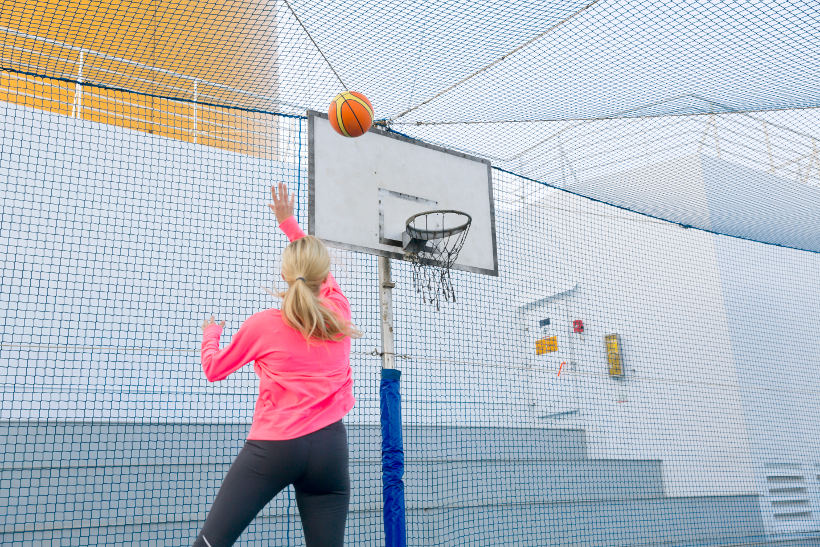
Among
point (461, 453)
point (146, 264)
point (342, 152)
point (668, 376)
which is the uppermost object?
point (342, 152)

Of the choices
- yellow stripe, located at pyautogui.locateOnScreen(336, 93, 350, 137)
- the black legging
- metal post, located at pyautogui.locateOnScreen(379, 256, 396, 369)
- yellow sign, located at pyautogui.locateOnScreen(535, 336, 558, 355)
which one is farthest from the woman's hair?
yellow sign, located at pyautogui.locateOnScreen(535, 336, 558, 355)

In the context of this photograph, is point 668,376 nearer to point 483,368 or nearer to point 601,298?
point 601,298

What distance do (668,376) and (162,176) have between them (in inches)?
183

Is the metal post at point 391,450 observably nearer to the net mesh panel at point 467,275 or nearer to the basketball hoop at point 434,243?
the basketball hoop at point 434,243

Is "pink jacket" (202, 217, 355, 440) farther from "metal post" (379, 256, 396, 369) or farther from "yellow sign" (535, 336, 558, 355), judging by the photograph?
"yellow sign" (535, 336, 558, 355)

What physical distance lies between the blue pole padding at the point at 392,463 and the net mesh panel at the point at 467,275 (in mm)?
684

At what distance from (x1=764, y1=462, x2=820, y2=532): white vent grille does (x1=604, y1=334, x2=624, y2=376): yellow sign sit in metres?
1.48

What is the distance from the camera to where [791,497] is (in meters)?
5.56

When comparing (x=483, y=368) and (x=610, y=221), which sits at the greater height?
(x=610, y=221)

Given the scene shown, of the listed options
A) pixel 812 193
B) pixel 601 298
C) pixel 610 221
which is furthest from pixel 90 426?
pixel 812 193

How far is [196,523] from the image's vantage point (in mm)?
3385

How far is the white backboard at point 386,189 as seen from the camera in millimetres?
2992

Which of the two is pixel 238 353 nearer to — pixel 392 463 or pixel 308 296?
pixel 308 296

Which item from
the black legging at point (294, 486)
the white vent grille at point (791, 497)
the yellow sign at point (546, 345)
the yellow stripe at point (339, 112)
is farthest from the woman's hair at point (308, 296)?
the white vent grille at point (791, 497)
